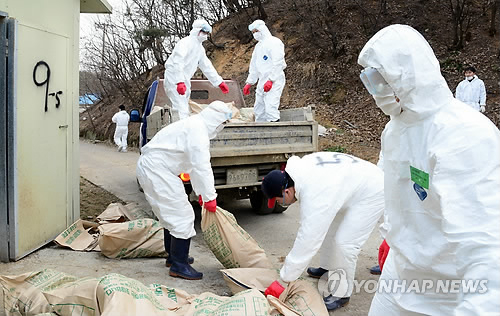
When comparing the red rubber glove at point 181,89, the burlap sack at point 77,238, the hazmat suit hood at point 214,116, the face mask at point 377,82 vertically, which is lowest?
the burlap sack at point 77,238

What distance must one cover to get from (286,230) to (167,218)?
2.13 m

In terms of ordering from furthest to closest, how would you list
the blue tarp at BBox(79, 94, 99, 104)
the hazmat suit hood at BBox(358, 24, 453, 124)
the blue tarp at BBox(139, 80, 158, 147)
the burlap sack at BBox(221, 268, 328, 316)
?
the blue tarp at BBox(79, 94, 99, 104)
the blue tarp at BBox(139, 80, 158, 147)
the burlap sack at BBox(221, 268, 328, 316)
the hazmat suit hood at BBox(358, 24, 453, 124)

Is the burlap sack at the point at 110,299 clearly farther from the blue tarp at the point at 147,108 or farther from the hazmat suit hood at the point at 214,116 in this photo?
the blue tarp at the point at 147,108

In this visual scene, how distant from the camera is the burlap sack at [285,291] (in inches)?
116

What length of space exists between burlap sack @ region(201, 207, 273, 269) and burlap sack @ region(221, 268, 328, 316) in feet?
1.13

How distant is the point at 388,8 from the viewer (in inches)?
597

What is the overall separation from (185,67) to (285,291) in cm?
488

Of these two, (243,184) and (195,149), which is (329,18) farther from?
(195,149)

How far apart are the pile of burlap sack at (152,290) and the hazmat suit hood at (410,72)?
149 cm

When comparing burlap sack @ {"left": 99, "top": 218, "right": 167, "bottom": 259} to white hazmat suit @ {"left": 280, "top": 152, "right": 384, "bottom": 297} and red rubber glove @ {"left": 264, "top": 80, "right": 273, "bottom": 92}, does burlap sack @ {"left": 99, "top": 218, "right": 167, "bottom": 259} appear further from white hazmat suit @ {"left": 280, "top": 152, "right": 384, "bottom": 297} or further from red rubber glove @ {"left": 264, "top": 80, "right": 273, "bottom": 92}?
red rubber glove @ {"left": 264, "top": 80, "right": 273, "bottom": 92}

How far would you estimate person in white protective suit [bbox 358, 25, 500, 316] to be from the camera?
1.57m

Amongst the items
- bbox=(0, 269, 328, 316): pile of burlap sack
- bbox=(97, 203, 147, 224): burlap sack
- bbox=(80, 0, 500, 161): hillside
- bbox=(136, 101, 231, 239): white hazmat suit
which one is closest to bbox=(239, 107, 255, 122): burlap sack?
bbox=(97, 203, 147, 224): burlap sack

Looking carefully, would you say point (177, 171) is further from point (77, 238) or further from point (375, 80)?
point (375, 80)

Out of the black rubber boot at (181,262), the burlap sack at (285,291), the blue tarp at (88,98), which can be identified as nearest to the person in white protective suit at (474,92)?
the black rubber boot at (181,262)
